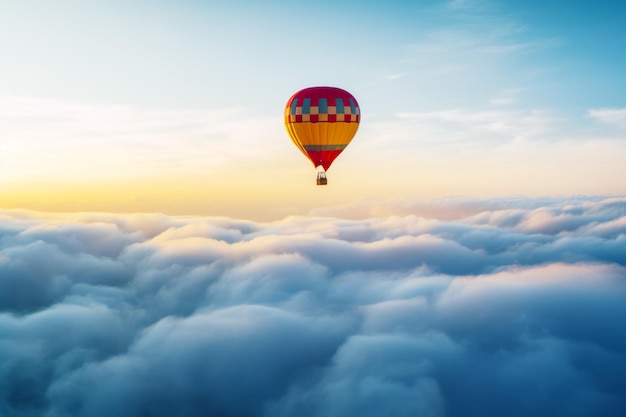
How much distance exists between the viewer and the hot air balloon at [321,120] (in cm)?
5381

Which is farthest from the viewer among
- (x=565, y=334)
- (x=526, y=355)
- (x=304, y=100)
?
(x=565, y=334)

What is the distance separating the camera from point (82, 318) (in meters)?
200

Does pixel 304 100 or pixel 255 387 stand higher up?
pixel 304 100

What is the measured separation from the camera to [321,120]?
2127 inches

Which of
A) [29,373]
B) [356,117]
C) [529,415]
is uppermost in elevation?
[356,117]

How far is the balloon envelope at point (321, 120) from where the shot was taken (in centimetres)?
5381

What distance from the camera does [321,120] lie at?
177ft

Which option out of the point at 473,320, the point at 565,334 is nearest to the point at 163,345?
the point at 473,320

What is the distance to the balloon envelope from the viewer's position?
177ft

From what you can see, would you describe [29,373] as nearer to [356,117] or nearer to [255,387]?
[255,387]

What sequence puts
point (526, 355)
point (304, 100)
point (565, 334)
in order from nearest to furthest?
point (304, 100), point (526, 355), point (565, 334)

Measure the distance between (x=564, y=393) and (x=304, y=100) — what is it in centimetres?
14726

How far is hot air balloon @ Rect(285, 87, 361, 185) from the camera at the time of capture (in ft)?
177

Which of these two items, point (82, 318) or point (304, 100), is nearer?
point (304, 100)
